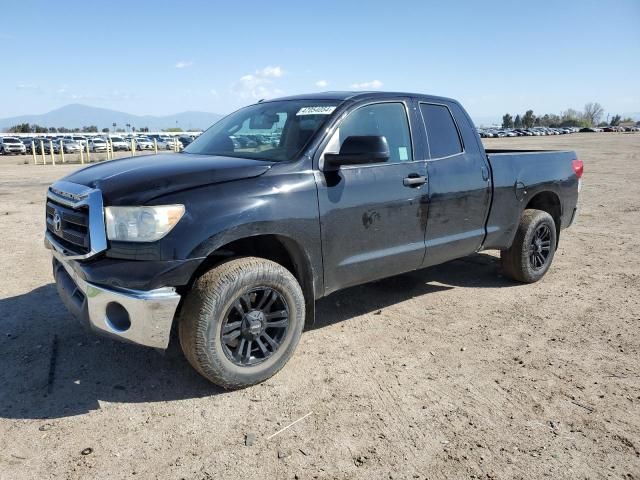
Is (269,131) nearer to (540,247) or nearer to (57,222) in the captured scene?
(57,222)

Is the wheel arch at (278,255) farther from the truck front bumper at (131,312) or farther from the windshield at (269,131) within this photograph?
the windshield at (269,131)

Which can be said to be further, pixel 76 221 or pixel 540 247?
pixel 540 247

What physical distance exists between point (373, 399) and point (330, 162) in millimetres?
1580

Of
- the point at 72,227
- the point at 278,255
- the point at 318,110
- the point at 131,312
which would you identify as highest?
the point at 318,110

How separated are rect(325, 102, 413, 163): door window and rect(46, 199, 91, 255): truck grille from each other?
1.75 m

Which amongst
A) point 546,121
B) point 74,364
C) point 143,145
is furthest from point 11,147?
point 546,121

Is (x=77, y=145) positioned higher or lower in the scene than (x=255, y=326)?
higher

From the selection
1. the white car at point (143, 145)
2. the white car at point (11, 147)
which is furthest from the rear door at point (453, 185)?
the white car at point (143, 145)

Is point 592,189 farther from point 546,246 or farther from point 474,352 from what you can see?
point 474,352

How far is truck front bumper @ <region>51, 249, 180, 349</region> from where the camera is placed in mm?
2873

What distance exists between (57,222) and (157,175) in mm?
830

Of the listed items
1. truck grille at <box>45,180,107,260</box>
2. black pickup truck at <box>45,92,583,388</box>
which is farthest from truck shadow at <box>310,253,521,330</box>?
truck grille at <box>45,180,107,260</box>

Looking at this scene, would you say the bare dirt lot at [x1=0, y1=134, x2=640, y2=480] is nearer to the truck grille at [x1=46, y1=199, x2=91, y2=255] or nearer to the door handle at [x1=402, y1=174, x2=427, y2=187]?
the truck grille at [x1=46, y1=199, x2=91, y2=255]

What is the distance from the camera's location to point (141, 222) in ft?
9.55
